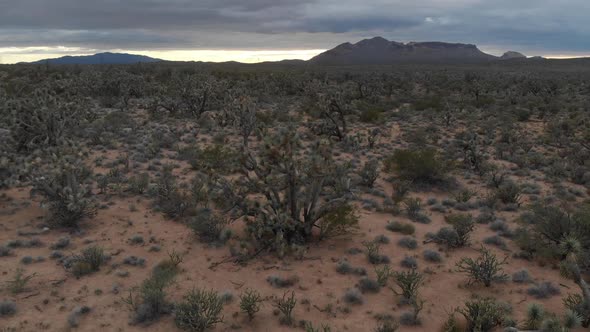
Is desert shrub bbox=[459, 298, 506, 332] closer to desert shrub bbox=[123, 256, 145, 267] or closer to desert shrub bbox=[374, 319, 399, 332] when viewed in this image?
desert shrub bbox=[374, 319, 399, 332]

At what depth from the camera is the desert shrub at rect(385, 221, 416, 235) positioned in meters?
10.9

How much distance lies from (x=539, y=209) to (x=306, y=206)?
5.52 m

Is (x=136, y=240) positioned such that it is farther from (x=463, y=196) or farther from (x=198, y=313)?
(x=463, y=196)

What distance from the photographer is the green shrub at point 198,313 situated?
22.2 ft

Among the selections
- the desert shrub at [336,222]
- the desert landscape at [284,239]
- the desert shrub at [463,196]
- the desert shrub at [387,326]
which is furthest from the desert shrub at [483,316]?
the desert shrub at [463,196]

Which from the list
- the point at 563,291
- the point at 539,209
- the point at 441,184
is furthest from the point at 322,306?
the point at 441,184

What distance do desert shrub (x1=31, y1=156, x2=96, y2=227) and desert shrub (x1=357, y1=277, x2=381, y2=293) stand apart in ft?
23.5

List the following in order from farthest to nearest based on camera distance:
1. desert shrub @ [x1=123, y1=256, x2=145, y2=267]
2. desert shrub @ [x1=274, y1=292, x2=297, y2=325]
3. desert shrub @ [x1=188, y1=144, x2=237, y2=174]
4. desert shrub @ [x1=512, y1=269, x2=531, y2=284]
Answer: desert shrub @ [x1=188, y1=144, x2=237, y2=174] → desert shrub @ [x1=123, y1=256, x2=145, y2=267] → desert shrub @ [x1=512, y1=269, x2=531, y2=284] → desert shrub @ [x1=274, y1=292, x2=297, y2=325]

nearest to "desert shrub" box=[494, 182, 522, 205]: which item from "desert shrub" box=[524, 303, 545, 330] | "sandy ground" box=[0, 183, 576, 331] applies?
"sandy ground" box=[0, 183, 576, 331]

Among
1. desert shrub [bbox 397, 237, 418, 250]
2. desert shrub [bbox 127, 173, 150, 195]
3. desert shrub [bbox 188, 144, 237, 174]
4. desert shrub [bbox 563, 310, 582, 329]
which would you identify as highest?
desert shrub [bbox 188, 144, 237, 174]

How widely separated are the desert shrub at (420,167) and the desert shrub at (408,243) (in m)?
5.17

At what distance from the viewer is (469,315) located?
6.97 m

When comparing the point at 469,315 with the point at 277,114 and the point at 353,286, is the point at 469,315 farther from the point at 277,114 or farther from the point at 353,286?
the point at 277,114

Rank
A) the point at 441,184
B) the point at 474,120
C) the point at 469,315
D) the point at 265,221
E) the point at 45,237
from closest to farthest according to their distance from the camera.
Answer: the point at 469,315 < the point at 265,221 < the point at 45,237 < the point at 441,184 < the point at 474,120
